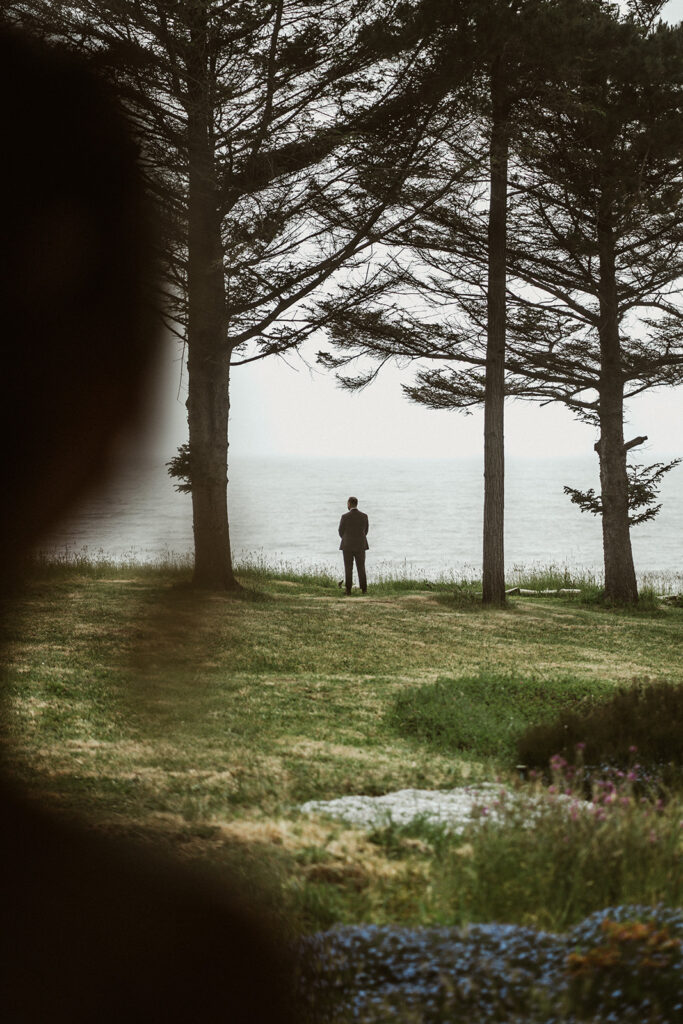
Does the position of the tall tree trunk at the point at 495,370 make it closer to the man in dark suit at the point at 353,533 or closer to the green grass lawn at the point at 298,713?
the green grass lawn at the point at 298,713

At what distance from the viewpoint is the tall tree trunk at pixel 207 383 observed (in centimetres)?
1336

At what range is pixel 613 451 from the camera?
1745cm

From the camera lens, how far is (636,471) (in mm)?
17734

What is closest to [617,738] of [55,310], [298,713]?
[298,713]

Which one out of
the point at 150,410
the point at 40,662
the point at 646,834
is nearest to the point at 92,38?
the point at 150,410

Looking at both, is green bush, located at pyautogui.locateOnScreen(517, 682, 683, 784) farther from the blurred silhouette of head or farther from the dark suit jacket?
the dark suit jacket

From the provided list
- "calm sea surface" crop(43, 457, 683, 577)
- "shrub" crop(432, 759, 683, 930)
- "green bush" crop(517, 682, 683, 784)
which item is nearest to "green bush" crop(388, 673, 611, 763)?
"green bush" crop(517, 682, 683, 784)

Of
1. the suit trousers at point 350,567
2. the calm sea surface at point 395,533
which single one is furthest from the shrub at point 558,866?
the suit trousers at point 350,567

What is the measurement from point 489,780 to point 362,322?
11904mm

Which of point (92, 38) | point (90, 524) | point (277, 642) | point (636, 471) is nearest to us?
point (277, 642)

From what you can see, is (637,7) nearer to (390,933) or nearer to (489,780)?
(489,780)

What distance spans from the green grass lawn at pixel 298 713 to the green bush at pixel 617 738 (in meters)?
0.30

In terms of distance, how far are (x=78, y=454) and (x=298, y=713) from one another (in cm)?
296

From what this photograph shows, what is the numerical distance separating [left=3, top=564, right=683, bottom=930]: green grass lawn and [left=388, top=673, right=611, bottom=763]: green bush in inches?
1.0
